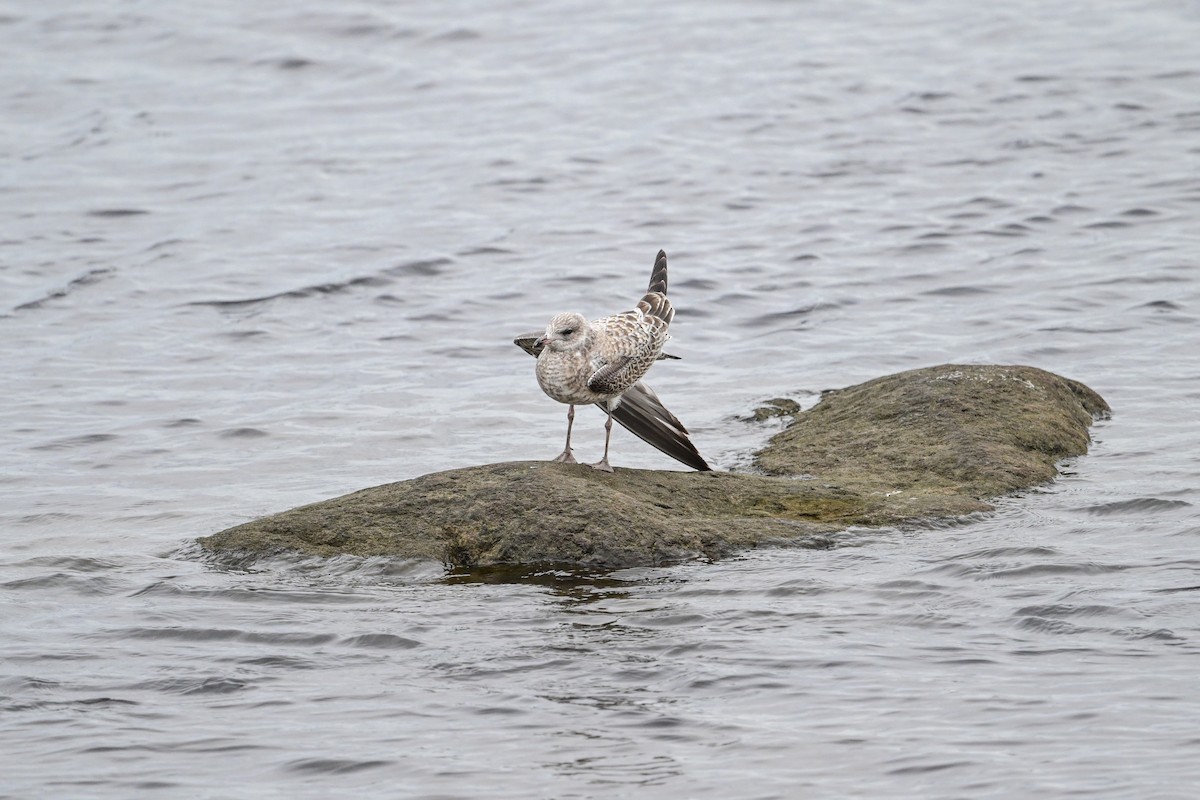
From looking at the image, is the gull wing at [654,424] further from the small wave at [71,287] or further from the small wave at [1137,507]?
the small wave at [71,287]

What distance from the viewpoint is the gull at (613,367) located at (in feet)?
29.6

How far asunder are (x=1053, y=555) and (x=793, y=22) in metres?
20.7

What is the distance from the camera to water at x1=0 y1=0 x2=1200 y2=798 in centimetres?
657

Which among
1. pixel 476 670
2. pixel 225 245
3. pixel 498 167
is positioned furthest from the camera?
pixel 498 167

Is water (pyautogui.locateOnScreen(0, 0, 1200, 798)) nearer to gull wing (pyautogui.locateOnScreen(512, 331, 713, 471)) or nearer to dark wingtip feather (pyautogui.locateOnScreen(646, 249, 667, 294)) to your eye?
gull wing (pyautogui.locateOnScreen(512, 331, 713, 471))

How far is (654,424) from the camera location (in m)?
9.82

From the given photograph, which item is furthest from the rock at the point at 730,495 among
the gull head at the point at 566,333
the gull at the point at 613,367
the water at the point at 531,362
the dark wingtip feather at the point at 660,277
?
the dark wingtip feather at the point at 660,277

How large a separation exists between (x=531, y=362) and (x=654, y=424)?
4.70 metres

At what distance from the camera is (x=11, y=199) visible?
1977 cm

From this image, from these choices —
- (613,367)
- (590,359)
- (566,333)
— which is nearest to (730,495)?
(613,367)

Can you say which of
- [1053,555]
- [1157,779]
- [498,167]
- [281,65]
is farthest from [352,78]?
[1157,779]

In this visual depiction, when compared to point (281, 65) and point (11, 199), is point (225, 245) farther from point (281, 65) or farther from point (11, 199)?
point (281, 65)

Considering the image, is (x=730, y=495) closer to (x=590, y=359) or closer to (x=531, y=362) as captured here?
(x=590, y=359)

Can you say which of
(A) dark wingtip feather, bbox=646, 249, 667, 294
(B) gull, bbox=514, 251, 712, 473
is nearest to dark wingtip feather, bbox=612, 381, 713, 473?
(B) gull, bbox=514, 251, 712, 473
